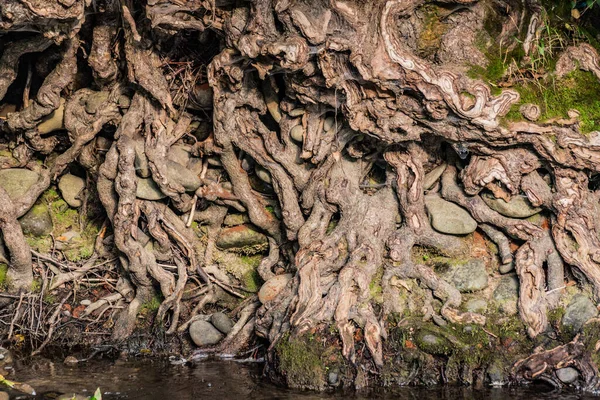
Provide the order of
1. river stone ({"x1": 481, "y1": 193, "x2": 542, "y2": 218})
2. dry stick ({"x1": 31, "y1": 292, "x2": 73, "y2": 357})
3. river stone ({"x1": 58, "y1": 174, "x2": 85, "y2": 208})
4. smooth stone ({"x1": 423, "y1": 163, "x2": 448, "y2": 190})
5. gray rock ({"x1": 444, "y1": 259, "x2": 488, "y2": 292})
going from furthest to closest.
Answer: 1. river stone ({"x1": 58, "y1": 174, "x2": 85, "y2": 208})
2. smooth stone ({"x1": 423, "y1": 163, "x2": 448, "y2": 190})
3. dry stick ({"x1": 31, "y1": 292, "x2": 73, "y2": 357})
4. gray rock ({"x1": 444, "y1": 259, "x2": 488, "y2": 292})
5. river stone ({"x1": 481, "y1": 193, "x2": 542, "y2": 218})

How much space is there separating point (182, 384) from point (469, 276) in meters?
3.49

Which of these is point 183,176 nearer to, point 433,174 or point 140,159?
point 140,159

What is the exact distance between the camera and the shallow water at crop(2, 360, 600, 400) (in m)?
8.40

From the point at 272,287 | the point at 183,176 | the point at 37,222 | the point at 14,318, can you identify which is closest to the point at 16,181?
the point at 37,222

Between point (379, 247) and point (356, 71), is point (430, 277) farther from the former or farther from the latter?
point (356, 71)

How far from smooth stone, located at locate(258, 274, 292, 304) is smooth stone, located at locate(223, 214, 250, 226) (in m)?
1.18

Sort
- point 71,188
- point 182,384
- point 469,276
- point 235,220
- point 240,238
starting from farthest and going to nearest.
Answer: point 71,188 → point 235,220 → point 240,238 → point 469,276 → point 182,384

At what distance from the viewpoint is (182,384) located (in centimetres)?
880

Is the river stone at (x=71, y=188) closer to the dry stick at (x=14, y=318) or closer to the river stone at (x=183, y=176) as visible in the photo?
the dry stick at (x=14, y=318)

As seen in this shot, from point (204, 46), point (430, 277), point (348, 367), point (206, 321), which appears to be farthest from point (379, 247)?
point (204, 46)

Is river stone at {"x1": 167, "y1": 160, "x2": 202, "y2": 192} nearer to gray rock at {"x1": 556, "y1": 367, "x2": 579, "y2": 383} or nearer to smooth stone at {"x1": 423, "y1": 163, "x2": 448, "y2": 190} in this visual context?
smooth stone at {"x1": 423, "y1": 163, "x2": 448, "y2": 190}

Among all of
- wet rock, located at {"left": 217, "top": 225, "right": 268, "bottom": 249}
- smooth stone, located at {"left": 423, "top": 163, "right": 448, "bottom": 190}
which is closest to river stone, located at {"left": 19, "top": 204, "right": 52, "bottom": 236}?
wet rock, located at {"left": 217, "top": 225, "right": 268, "bottom": 249}

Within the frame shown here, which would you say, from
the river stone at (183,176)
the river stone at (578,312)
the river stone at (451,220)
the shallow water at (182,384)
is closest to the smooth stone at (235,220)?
the river stone at (183,176)

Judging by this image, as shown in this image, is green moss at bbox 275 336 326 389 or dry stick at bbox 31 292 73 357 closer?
green moss at bbox 275 336 326 389
